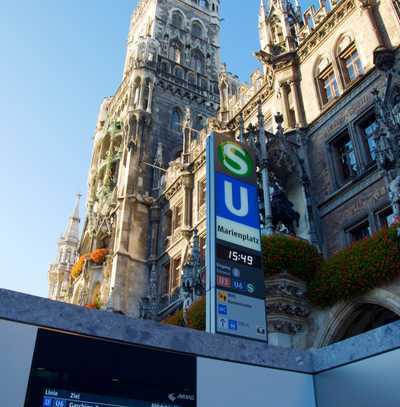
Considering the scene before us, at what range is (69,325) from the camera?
20.0ft

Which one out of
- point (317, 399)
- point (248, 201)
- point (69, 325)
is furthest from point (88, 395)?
point (248, 201)

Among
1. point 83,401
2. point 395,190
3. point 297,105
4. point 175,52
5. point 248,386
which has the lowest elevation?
point 83,401

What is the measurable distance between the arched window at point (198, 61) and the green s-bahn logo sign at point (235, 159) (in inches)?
1363

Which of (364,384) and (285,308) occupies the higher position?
(285,308)

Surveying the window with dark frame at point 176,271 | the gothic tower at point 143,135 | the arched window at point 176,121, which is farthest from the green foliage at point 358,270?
the arched window at point 176,121

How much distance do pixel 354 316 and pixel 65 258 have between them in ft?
216

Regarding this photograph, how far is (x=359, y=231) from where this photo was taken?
1816cm

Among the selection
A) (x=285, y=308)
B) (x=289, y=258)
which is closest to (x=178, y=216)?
(x=289, y=258)

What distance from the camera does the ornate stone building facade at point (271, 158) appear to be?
56.9 ft

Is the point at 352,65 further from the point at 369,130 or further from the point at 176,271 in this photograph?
the point at 176,271

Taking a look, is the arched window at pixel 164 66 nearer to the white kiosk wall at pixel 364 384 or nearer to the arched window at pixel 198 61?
the arched window at pixel 198 61

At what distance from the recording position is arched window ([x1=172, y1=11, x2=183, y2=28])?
49.6 m

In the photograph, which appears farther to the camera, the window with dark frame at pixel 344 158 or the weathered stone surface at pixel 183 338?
the window with dark frame at pixel 344 158

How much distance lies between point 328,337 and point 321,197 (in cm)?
628
